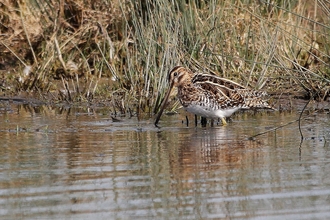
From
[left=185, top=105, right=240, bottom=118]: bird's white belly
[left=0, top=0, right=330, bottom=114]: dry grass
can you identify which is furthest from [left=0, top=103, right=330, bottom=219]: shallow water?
[left=0, top=0, right=330, bottom=114]: dry grass

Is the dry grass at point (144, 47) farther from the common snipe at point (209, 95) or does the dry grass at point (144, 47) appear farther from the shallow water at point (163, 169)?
the shallow water at point (163, 169)

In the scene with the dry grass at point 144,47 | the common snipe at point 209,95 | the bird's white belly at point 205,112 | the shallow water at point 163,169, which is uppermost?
the dry grass at point 144,47

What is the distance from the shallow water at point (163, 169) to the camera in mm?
4996

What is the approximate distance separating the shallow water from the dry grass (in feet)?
2.58

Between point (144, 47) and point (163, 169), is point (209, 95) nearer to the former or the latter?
point (144, 47)

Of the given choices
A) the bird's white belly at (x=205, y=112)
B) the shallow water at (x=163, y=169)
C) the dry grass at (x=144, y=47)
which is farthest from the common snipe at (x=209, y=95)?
the dry grass at (x=144, y=47)

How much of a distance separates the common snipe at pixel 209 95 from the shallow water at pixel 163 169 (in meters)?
0.17

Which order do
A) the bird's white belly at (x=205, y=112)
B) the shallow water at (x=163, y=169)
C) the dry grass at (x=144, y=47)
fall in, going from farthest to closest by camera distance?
1. the dry grass at (x=144, y=47)
2. the bird's white belly at (x=205, y=112)
3. the shallow water at (x=163, y=169)

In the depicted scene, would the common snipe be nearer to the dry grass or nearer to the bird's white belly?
the bird's white belly

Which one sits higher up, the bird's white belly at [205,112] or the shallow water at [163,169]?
the bird's white belly at [205,112]

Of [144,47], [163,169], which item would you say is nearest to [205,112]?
[144,47]

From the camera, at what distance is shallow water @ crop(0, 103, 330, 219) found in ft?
16.4

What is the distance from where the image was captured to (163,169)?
6.27m

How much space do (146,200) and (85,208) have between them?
37 cm
